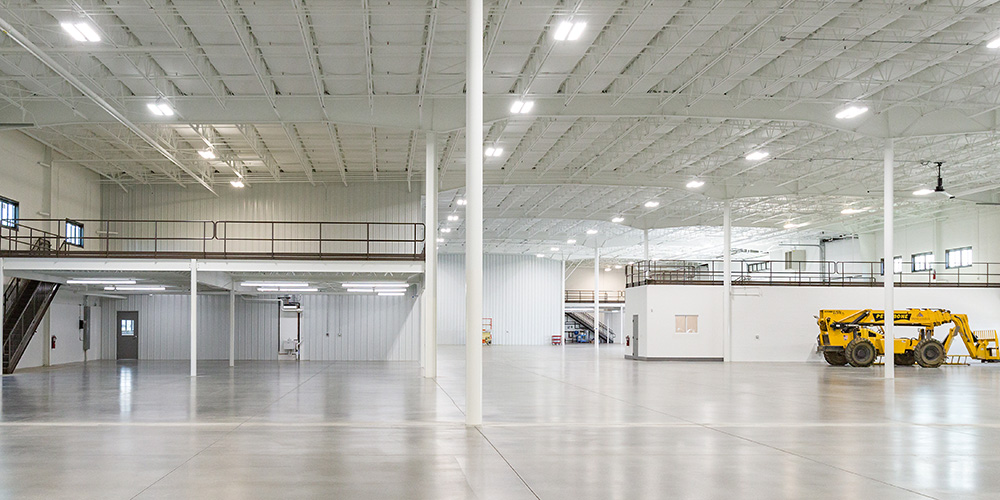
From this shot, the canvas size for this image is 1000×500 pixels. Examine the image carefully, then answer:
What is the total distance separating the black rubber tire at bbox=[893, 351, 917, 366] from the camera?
33.4 metres

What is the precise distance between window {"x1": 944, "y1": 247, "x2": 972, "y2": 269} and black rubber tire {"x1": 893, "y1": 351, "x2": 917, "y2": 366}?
1337 cm

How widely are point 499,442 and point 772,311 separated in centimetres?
3090

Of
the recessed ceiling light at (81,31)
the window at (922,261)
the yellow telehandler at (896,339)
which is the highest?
the recessed ceiling light at (81,31)

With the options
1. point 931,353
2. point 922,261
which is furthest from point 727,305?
point 922,261

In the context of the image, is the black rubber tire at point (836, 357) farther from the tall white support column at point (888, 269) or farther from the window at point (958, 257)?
the window at point (958, 257)

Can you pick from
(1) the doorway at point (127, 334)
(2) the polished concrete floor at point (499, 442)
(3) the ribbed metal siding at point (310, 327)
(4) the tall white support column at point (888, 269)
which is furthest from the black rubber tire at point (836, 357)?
(1) the doorway at point (127, 334)

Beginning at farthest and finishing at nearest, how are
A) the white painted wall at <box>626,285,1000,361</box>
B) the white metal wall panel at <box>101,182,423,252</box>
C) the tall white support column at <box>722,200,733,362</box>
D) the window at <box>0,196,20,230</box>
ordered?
the white painted wall at <box>626,285,1000,361</box>
the tall white support column at <box>722,200,733,362</box>
the white metal wall panel at <box>101,182,423,252</box>
the window at <box>0,196,20,230</box>

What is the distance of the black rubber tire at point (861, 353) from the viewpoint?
108 ft

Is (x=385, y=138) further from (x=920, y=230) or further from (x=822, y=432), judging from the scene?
(x=920, y=230)

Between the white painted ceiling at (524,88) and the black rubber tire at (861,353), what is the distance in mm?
7645

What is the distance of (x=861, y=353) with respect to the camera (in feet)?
109

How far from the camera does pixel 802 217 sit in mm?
49156

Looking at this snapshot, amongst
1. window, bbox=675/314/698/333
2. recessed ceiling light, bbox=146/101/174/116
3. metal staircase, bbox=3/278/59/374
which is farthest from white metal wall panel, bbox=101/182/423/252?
window, bbox=675/314/698/333

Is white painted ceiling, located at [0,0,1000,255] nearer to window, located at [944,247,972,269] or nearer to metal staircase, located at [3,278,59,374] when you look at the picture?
metal staircase, located at [3,278,59,374]
